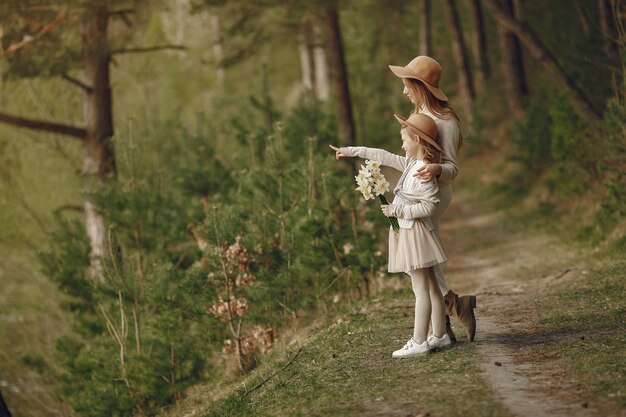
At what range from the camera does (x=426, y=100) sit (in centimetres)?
787

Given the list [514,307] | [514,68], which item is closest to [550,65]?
[514,307]

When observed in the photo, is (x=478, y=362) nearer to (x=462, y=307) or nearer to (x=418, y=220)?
(x=462, y=307)

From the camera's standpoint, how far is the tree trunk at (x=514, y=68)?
24.9 meters

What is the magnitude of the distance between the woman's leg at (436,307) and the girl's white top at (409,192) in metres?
0.41

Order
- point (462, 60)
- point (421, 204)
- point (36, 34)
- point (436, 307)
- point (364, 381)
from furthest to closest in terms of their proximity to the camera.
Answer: point (462, 60) → point (36, 34) → point (436, 307) → point (421, 204) → point (364, 381)

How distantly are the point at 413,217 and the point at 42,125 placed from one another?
1154 centimetres

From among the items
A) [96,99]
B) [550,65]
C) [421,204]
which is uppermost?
[96,99]

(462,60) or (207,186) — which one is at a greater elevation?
(462,60)

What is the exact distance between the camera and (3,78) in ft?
56.2

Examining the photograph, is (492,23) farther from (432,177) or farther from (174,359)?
(432,177)

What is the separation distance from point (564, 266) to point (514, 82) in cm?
1261

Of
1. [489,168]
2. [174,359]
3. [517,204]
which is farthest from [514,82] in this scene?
[174,359]

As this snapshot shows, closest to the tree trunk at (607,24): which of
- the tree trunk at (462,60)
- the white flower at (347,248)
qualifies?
the white flower at (347,248)

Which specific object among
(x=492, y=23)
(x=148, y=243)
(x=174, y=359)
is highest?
(x=492, y=23)
